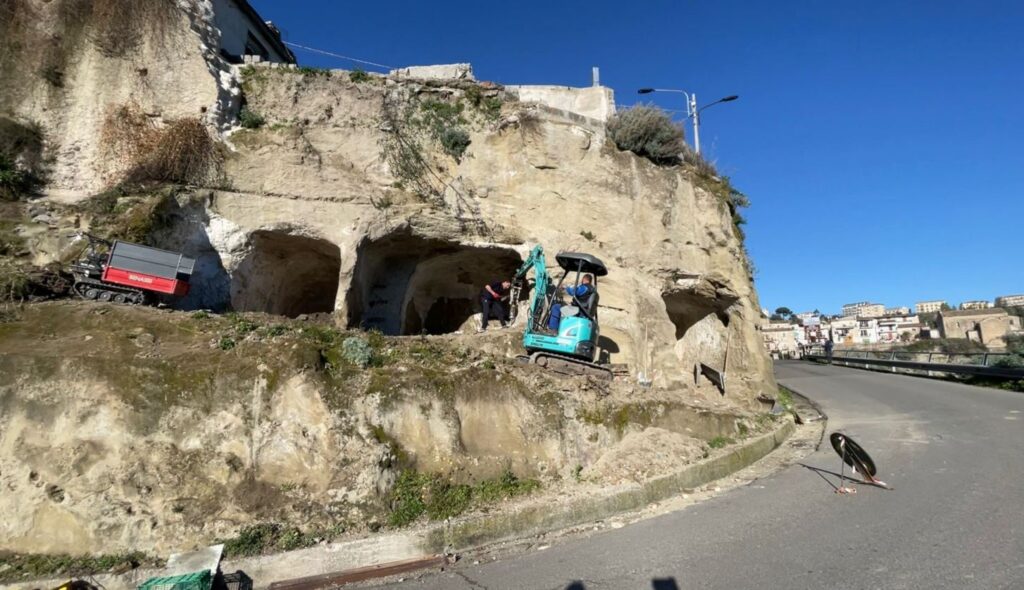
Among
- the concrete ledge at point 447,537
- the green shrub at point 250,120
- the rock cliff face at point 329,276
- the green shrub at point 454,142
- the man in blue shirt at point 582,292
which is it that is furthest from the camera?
the green shrub at point 454,142

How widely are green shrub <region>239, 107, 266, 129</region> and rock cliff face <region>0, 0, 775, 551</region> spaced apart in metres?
0.26

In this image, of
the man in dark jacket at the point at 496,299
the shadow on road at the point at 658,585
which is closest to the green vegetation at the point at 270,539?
the shadow on road at the point at 658,585

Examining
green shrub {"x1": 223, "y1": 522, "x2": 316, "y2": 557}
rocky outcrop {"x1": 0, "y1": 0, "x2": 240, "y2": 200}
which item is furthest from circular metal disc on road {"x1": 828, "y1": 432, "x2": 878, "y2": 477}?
rocky outcrop {"x1": 0, "y1": 0, "x2": 240, "y2": 200}

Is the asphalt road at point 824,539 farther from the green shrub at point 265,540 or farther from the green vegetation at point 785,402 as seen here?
the green vegetation at point 785,402

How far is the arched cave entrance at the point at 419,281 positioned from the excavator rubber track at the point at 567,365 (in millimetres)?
4044

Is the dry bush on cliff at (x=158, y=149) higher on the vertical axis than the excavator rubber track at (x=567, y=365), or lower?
higher

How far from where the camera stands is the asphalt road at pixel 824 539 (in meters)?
4.38

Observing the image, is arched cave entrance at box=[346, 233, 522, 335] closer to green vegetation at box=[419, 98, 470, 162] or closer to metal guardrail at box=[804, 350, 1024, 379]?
green vegetation at box=[419, 98, 470, 162]

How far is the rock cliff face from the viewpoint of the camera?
5.84m

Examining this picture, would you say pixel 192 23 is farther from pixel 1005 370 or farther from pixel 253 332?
pixel 1005 370

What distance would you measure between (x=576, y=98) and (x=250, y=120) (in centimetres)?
960

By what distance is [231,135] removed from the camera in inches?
486

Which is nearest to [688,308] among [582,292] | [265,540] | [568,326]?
[582,292]

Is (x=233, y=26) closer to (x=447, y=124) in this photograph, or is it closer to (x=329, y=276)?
(x=447, y=124)
